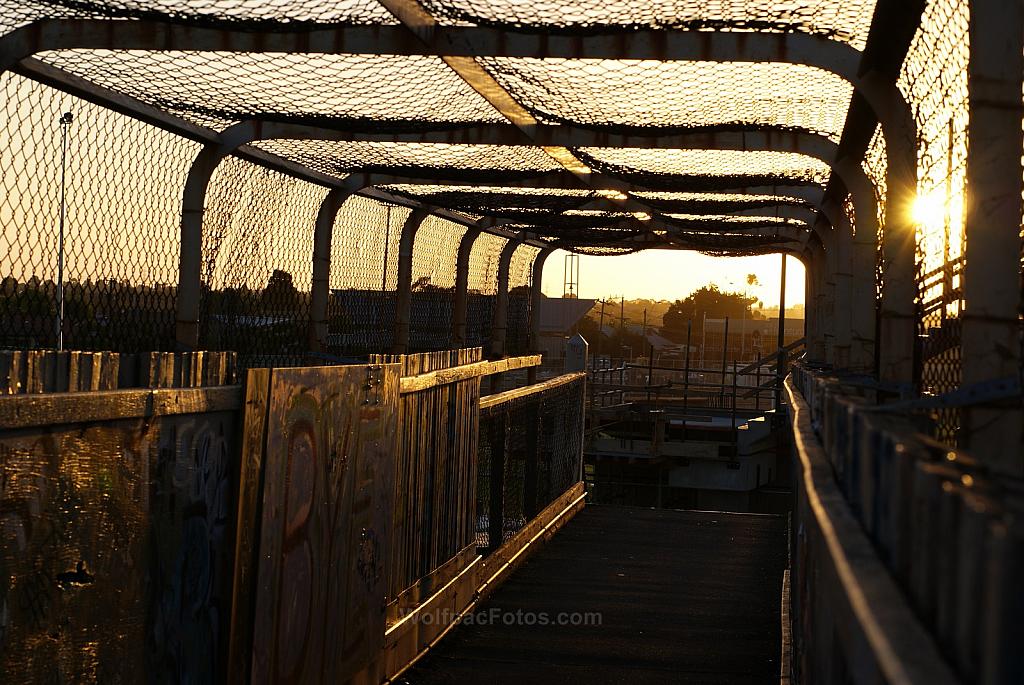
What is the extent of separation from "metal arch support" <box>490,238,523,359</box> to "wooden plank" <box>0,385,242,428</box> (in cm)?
1355

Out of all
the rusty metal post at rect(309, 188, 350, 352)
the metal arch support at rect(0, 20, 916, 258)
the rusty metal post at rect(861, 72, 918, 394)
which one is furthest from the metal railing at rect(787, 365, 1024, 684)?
the rusty metal post at rect(309, 188, 350, 352)

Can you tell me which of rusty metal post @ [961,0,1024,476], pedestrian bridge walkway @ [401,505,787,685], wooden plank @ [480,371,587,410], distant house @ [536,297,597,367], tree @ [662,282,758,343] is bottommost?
pedestrian bridge walkway @ [401,505,787,685]

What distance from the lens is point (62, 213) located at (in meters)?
7.02

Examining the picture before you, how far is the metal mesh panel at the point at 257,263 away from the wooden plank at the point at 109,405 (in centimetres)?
546

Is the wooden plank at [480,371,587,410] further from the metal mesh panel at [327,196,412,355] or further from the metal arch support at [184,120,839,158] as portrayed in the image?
the metal mesh panel at [327,196,412,355]

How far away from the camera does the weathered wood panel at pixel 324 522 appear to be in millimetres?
4750

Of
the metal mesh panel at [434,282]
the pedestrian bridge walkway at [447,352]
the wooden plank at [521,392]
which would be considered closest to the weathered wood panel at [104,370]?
the pedestrian bridge walkway at [447,352]

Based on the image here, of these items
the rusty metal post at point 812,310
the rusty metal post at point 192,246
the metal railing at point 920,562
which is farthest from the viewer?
the rusty metal post at point 812,310

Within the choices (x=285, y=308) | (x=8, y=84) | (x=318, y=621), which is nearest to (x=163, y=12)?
(x=8, y=84)

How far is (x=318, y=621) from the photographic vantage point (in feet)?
17.3

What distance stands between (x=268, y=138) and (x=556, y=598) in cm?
374

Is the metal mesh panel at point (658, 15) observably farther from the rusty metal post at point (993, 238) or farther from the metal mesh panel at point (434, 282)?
the metal mesh panel at point (434, 282)

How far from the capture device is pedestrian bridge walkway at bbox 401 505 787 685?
6949 millimetres

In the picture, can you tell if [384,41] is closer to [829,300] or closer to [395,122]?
[395,122]
